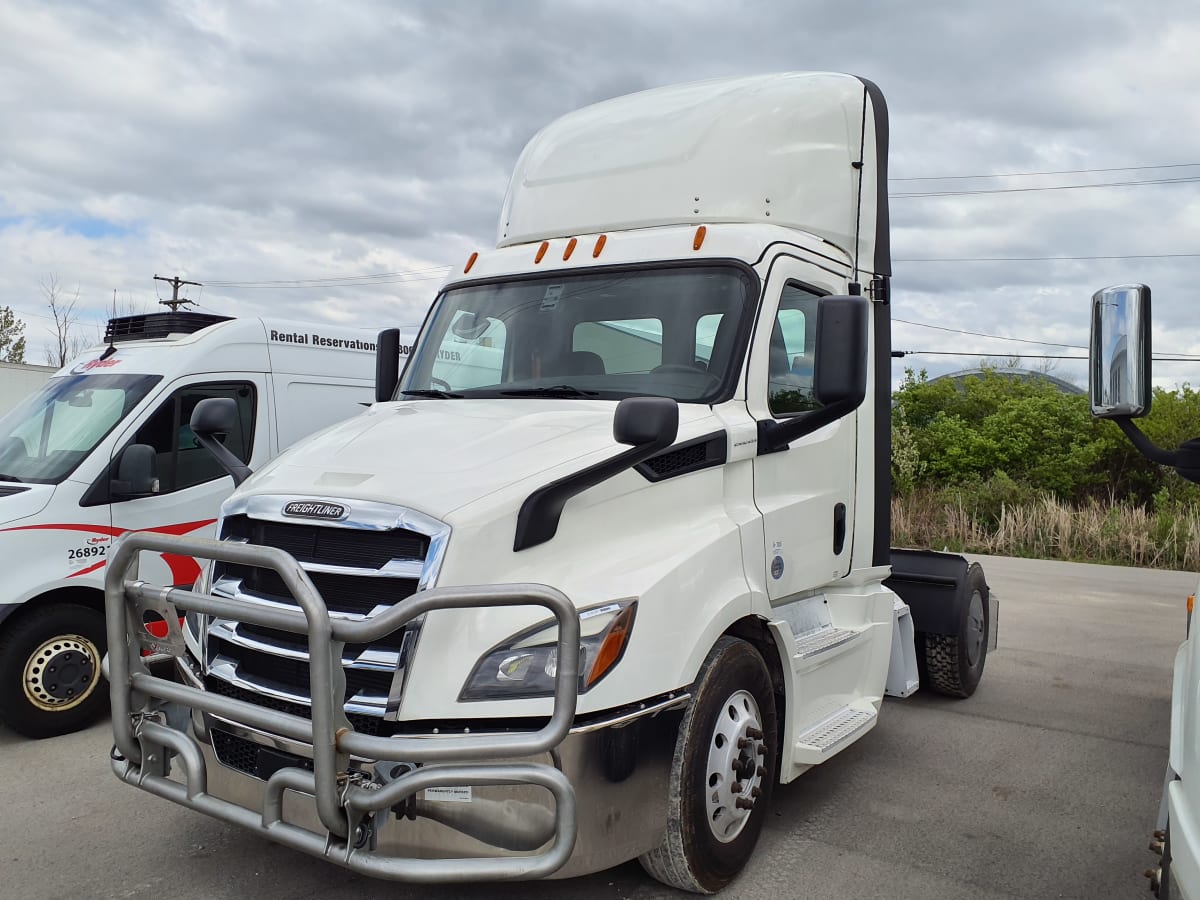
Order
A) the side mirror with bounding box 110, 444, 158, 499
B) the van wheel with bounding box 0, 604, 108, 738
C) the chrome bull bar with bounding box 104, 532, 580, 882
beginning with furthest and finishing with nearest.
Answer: the side mirror with bounding box 110, 444, 158, 499 < the van wheel with bounding box 0, 604, 108, 738 < the chrome bull bar with bounding box 104, 532, 580, 882

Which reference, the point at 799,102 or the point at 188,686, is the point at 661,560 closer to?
the point at 188,686

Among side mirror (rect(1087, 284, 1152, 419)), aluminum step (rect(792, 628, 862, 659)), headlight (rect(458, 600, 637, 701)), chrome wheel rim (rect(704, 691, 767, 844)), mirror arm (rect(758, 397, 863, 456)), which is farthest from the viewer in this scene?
aluminum step (rect(792, 628, 862, 659))

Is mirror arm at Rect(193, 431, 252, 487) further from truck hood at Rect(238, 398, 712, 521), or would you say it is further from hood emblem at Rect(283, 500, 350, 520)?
hood emblem at Rect(283, 500, 350, 520)

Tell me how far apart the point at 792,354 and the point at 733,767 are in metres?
1.89

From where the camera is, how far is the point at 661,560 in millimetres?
3527

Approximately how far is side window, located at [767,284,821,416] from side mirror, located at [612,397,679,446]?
114 centimetres

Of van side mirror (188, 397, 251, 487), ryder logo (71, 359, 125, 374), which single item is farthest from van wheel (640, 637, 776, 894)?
ryder logo (71, 359, 125, 374)

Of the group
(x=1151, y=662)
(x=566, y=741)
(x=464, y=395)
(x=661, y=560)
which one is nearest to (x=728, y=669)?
(x=661, y=560)

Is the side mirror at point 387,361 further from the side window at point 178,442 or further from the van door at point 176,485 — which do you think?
the side window at point 178,442

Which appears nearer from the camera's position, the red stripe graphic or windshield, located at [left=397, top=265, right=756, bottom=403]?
windshield, located at [left=397, top=265, right=756, bottom=403]

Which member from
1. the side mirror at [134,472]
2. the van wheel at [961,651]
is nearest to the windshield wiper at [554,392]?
the side mirror at [134,472]

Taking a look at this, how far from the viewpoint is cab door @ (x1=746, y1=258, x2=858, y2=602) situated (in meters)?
4.32

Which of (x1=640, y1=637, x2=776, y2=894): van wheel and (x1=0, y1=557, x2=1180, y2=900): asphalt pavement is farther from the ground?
(x1=640, y1=637, x2=776, y2=894): van wheel

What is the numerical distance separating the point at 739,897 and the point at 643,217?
10.3ft
